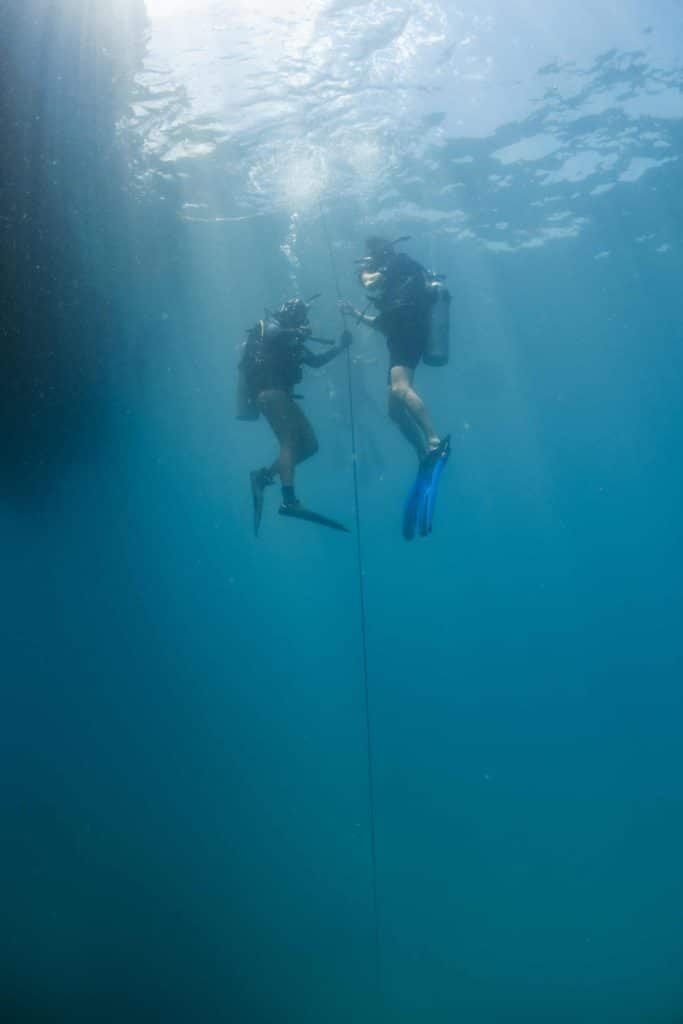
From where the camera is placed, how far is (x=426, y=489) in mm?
6844

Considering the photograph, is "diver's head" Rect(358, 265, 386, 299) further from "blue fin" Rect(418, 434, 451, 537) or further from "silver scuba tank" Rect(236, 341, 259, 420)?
"blue fin" Rect(418, 434, 451, 537)

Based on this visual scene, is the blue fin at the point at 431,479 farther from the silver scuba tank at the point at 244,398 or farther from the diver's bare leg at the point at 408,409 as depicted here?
the silver scuba tank at the point at 244,398

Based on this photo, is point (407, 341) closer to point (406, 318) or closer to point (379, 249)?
point (406, 318)

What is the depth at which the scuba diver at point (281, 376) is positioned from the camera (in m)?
7.37

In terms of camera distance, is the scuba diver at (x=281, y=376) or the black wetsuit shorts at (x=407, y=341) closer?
the scuba diver at (x=281, y=376)

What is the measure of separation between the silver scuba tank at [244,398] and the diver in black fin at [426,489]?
2.44m

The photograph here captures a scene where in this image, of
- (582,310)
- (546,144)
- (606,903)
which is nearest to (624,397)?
(582,310)

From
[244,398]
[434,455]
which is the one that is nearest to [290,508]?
[434,455]

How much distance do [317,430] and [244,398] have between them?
2213 centimetres

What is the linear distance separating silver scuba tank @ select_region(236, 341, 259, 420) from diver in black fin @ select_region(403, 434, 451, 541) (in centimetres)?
244

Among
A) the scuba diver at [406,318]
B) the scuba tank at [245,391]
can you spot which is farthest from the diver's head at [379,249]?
the scuba tank at [245,391]

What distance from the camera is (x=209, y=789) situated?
30.8 metres

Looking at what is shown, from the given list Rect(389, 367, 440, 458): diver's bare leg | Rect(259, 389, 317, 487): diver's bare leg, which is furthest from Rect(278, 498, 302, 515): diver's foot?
Rect(389, 367, 440, 458): diver's bare leg

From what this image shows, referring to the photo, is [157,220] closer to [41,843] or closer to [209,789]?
[41,843]
